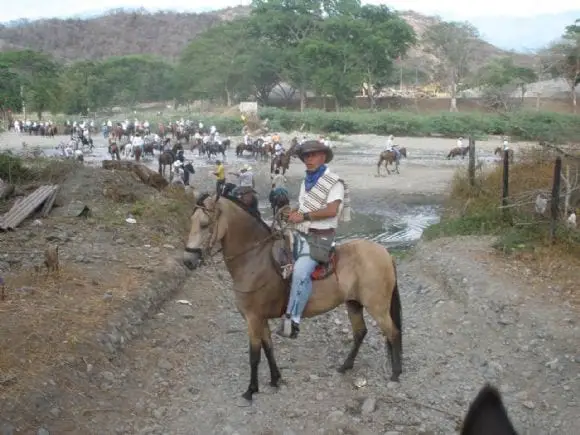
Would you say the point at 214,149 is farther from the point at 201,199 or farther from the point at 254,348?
the point at 201,199

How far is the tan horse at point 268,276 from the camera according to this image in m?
5.55

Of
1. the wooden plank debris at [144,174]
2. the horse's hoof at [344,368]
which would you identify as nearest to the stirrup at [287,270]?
the horse's hoof at [344,368]

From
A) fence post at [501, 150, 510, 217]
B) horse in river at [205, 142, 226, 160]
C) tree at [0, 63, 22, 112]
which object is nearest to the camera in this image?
fence post at [501, 150, 510, 217]

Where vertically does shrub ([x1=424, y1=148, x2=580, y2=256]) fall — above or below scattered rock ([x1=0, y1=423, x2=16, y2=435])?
above

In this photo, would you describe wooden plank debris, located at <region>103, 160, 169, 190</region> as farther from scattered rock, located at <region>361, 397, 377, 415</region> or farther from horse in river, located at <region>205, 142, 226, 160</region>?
horse in river, located at <region>205, 142, 226, 160</region>

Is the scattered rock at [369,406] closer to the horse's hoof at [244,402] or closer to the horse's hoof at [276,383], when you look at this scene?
the horse's hoof at [276,383]

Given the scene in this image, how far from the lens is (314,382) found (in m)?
6.48

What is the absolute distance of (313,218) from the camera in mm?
5887

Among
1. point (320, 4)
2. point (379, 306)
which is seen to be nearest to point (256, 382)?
point (379, 306)

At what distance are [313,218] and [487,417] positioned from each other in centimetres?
433

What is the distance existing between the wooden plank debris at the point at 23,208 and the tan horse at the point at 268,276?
6.08 meters

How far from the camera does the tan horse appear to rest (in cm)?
555

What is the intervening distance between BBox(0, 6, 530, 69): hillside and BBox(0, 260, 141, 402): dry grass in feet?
398

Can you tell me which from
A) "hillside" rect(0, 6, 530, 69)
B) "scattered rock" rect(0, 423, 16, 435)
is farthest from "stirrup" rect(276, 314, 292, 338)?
"hillside" rect(0, 6, 530, 69)
